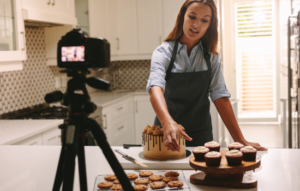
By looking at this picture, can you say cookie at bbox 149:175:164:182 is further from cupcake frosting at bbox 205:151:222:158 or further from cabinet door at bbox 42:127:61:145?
cabinet door at bbox 42:127:61:145

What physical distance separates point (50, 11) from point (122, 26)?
145 centimetres

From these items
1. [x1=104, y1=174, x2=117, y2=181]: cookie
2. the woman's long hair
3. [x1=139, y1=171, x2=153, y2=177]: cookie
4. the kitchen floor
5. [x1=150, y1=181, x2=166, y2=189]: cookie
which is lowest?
the kitchen floor

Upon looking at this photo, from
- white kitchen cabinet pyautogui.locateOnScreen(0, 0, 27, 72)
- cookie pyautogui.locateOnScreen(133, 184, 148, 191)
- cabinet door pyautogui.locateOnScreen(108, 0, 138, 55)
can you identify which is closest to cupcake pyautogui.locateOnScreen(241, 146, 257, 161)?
cookie pyautogui.locateOnScreen(133, 184, 148, 191)

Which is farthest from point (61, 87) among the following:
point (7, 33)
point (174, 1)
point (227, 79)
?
point (227, 79)

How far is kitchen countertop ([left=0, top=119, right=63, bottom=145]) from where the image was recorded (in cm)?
182

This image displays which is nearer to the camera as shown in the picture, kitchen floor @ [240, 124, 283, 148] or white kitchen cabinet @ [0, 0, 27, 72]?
white kitchen cabinet @ [0, 0, 27, 72]

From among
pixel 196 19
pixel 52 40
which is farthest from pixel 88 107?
pixel 52 40

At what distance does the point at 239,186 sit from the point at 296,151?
19.8 inches

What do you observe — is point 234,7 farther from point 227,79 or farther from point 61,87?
point 61,87

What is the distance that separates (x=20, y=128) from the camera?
2.05 m

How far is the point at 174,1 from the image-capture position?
12.3 feet

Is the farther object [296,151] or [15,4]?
[15,4]

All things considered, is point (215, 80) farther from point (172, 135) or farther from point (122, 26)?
point (122, 26)

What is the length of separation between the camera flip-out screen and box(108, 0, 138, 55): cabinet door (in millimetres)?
3322
